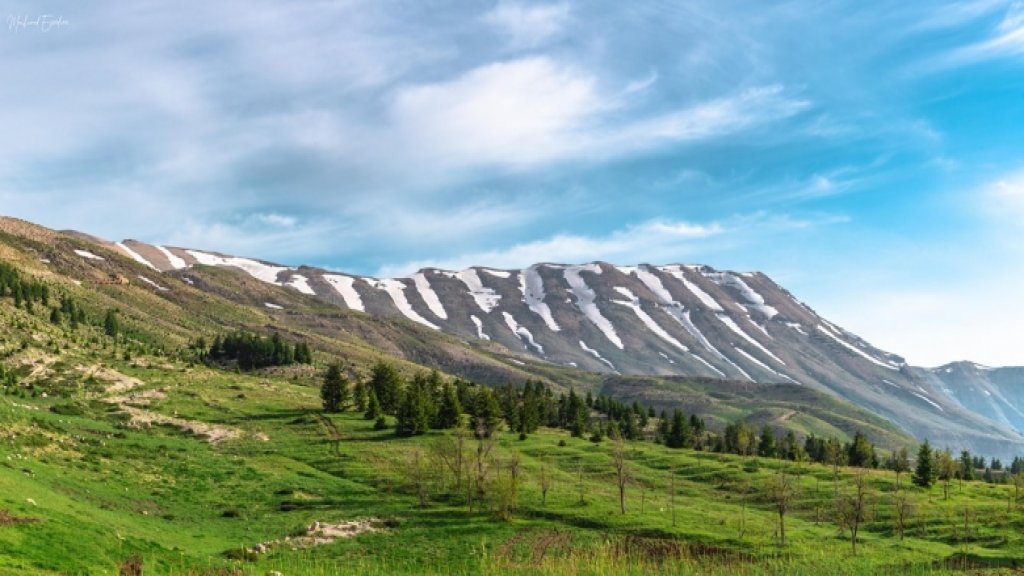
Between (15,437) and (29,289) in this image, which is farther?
(29,289)

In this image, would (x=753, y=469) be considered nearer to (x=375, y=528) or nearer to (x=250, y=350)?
(x=375, y=528)

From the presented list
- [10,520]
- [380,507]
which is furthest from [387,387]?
[10,520]

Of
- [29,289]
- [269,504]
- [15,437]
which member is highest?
[29,289]

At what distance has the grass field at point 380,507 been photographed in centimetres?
3934

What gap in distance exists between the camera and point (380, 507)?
73.5 metres

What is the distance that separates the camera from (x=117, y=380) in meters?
116

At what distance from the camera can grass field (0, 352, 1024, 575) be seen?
39344 mm

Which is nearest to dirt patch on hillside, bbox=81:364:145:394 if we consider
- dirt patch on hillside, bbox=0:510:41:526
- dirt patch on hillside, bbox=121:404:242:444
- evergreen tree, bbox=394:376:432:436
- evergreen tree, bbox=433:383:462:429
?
dirt patch on hillside, bbox=121:404:242:444

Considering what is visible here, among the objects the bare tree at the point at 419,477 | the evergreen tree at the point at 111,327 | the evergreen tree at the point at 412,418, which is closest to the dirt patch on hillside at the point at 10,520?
the bare tree at the point at 419,477

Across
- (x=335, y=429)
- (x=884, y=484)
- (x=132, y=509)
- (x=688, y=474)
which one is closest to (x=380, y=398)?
(x=335, y=429)

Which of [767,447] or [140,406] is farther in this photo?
[767,447]

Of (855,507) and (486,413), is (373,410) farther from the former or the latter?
(855,507)

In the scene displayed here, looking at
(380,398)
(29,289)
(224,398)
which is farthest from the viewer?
(29,289)

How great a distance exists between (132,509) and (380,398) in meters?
83.2
